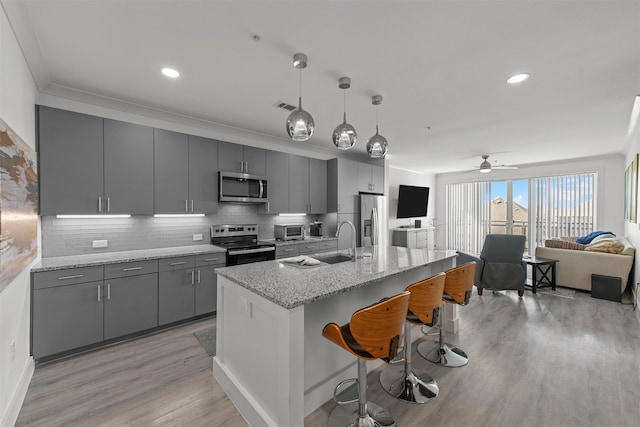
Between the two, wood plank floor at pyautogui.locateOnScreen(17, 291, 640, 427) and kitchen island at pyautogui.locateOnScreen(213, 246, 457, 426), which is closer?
kitchen island at pyautogui.locateOnScreen(213, 246, 457, 426)

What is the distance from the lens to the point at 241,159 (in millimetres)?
4113

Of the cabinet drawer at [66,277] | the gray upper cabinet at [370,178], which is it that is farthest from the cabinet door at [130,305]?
the gray upper cabinet at [370,178]

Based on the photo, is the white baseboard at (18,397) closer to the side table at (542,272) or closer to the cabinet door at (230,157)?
the cabinet door at (230,157)

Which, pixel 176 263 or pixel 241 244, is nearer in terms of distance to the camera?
pixel 176 263

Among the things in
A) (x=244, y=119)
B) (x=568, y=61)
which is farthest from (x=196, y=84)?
(x=568, y=61)

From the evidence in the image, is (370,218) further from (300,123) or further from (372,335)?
(372,335)

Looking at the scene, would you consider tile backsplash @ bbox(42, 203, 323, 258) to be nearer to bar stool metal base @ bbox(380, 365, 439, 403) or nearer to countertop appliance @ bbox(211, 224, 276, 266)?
countertop appliance @ bbox(211, 224, 276, 266)

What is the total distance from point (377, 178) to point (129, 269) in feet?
15.2

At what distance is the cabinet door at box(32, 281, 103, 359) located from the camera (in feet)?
8.07

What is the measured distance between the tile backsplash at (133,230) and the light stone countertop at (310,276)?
1.95 meters

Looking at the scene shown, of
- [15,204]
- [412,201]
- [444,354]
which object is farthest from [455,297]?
[412,201]

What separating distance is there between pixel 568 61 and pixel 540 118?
164 cm

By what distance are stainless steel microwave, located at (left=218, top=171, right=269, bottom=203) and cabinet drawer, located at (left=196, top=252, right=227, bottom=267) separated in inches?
30.8

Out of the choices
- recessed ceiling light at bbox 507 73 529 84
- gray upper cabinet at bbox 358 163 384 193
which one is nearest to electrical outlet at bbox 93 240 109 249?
gray upper cabinet at bbox 358 163 384 193
